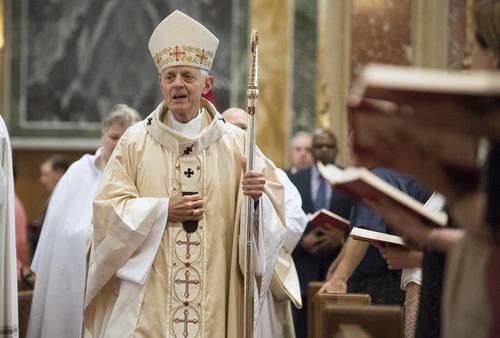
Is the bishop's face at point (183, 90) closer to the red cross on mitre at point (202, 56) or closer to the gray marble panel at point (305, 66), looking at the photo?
the red cross on mitre at point (202, 56)

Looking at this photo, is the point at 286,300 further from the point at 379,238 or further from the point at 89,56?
the point at 89,56

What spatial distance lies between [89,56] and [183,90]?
975 cm

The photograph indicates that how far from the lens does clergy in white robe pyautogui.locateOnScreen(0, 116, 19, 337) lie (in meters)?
6.02

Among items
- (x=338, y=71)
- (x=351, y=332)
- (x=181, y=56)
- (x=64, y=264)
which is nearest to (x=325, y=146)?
(x=338, y=71)

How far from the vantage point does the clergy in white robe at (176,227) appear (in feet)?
18.2

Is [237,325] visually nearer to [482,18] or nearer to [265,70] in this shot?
[482,18]

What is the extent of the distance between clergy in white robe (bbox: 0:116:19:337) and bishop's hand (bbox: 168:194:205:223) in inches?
41.5

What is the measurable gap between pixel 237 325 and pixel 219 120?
44.1 inches

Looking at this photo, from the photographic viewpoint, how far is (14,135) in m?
15.2

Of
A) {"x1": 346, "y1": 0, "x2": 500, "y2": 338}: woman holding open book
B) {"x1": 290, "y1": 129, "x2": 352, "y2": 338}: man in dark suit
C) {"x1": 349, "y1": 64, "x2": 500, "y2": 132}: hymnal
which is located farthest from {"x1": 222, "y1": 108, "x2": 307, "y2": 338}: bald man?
{"x1": 349, "y1": 64, "x2": 500, "y2": 132}: hymnal

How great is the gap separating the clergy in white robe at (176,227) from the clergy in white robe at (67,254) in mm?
1573

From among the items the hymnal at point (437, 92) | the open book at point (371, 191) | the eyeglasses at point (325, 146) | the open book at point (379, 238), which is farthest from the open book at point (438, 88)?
the eyeglasses at point (325, 146)

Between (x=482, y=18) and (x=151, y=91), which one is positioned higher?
(x=151, y=91)

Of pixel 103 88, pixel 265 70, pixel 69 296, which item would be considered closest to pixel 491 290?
pixel 69 296
